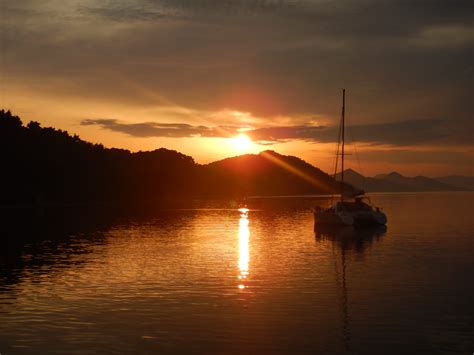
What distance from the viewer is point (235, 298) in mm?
Result: 31141

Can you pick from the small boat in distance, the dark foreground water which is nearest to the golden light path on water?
the dark foreground water

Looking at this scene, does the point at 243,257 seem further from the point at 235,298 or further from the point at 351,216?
the point at 351,216

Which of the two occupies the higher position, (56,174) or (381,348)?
(56,174)

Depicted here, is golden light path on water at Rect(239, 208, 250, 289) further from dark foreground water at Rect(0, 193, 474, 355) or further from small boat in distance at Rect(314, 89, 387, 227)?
small boat in distance at Rect(314, 89, 387, 227)

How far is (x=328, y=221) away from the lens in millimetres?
83875

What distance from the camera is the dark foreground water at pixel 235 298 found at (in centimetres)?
2212

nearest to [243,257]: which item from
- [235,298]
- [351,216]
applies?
[235,298]

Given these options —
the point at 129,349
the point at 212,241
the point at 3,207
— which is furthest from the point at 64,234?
the point at 3,207

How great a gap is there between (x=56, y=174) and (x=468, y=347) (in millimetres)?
155449

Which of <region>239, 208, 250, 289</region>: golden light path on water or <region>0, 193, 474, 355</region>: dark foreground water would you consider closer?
<region>0, 193, 474, 355</region>: dark foreground water

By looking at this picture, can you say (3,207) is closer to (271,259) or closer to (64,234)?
(64,234)

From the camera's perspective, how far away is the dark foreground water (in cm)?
2212

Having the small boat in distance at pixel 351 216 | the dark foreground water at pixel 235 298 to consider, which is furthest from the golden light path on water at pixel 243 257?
the small boat in distance at pixel 351 216

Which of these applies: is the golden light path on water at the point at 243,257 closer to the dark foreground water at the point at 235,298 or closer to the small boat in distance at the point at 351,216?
the dark foreground water at the point at 235,298
